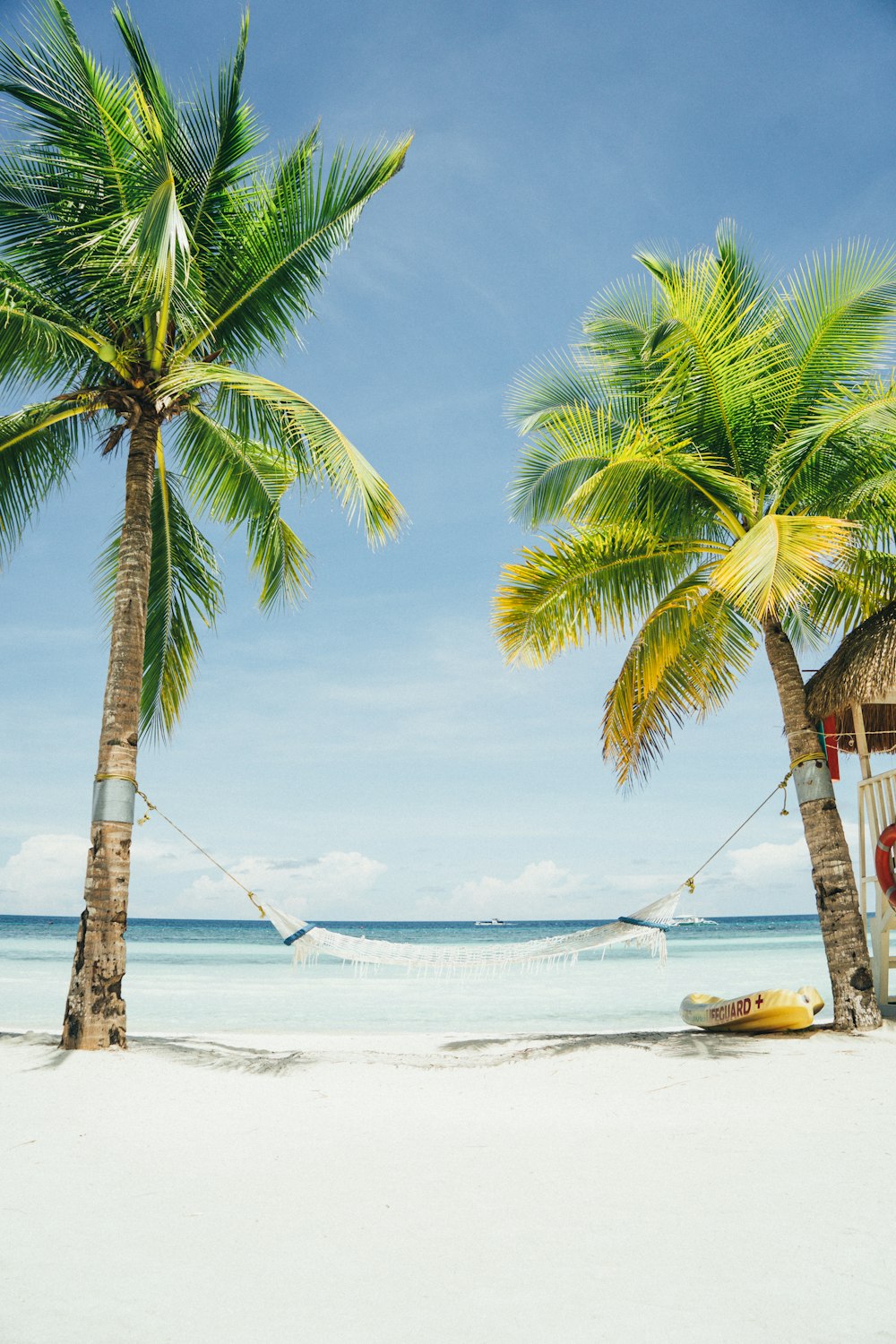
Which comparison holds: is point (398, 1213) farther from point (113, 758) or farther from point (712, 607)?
point (712, 607)

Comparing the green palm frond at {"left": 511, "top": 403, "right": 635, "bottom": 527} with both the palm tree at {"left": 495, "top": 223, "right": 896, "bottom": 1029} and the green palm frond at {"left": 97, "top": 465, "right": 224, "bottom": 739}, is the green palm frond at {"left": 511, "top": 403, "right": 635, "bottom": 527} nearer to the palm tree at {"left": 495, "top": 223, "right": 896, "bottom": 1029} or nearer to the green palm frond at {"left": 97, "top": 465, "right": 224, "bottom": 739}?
the palm tree at {"left": 495, "top": 223, "right": 896, "bottom": 1029}

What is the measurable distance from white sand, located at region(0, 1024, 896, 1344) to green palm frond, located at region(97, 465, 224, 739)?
7.17ft

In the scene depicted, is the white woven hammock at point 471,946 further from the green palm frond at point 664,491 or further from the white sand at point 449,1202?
the green palm frond at point 664,491

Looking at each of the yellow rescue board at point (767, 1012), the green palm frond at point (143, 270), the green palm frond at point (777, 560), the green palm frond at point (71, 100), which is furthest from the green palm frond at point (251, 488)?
the yellow rescue board at point (767, 1012)

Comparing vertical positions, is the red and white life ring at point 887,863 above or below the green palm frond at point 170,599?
below

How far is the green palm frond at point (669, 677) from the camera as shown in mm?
4832

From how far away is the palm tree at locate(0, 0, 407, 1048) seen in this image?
4.05m

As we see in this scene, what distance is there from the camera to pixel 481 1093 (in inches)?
132

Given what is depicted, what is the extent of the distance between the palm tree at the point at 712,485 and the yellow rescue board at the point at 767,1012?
0.58 feet

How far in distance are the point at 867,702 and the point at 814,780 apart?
76 centimetres

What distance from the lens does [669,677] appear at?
5.13 metres

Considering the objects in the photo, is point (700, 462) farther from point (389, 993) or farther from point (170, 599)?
point (389, 993)

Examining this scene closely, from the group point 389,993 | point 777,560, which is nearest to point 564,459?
point 777,560

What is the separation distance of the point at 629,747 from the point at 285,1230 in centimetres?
364
